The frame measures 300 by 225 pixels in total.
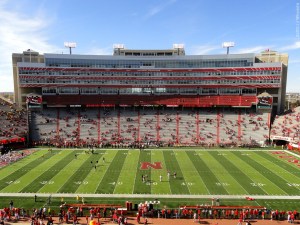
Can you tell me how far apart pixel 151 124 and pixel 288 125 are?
97.7ft

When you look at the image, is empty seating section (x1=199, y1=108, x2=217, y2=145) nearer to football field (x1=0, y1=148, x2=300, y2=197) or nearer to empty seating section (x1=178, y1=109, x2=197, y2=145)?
empty seating section (x1=178, y1=109, x2=197, y2=145)

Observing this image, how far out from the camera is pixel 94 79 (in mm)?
73750

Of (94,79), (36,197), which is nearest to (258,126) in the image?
(94,79)

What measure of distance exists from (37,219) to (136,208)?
8.61 meters

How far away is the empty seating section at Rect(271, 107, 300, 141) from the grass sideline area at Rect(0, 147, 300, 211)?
919 centimetres

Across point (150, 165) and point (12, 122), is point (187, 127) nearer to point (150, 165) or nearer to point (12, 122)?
point (150, 165)

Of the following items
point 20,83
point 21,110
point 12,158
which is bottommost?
point 12,158

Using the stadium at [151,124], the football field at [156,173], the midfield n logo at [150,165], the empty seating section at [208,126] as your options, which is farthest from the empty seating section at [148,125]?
the midfield n logo at [150,165]

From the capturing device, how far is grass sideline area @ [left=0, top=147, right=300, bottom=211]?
30241 millimetres

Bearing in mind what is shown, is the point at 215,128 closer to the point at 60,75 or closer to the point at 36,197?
the point at 60,75

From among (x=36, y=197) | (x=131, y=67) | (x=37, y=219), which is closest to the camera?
(x=37, y=219)

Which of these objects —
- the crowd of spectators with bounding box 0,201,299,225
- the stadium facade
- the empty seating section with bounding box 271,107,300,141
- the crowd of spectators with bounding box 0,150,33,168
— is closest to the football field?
the crowd of spectators with bounding box 0,150,33,168

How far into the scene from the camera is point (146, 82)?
244 feet

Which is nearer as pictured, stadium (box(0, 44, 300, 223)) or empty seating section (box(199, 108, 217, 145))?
stadium (box(0, 44, 300, 223))
